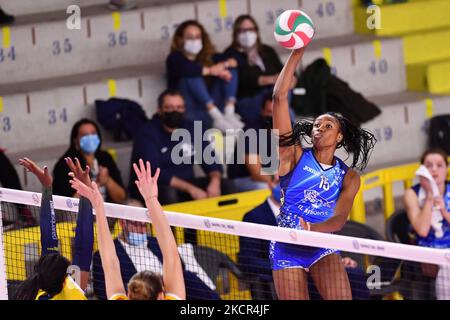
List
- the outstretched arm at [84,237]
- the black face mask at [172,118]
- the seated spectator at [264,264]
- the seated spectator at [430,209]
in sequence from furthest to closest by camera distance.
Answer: the black face mask at [172,118] → the seated spectator at [430,209] → the seated spectator at [264,264] → the outstretched arm at [84,237]

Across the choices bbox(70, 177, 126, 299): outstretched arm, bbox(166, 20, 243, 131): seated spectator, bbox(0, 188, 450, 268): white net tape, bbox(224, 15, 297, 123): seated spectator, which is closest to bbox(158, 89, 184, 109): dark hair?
bbox(166, 20, 243, 131): seated spectator

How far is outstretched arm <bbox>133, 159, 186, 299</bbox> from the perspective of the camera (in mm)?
7098

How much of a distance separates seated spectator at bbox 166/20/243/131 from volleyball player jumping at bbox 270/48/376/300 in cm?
398

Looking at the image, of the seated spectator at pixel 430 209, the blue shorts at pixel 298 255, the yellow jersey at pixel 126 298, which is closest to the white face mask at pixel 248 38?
the seated spectator at pixel 430 209

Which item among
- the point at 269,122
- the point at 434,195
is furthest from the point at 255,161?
the point at 434,195

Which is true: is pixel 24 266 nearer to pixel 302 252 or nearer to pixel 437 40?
pixel 302 252

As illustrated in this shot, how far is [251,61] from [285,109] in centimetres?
468

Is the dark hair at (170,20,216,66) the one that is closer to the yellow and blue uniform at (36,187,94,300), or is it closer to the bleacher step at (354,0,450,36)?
the bleacher step at (354,0,450,36)

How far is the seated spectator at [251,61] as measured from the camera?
1258cm

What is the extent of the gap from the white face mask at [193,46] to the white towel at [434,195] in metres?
2.71

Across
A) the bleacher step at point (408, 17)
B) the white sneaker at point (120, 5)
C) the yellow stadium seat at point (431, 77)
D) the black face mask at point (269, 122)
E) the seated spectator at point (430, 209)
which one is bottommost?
the seated spectator at point (430, 209)

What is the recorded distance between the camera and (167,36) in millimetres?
13211

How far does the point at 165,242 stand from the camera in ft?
23.6

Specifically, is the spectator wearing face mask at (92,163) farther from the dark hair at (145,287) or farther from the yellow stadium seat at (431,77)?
the yellow stadium seat at (431,77)
